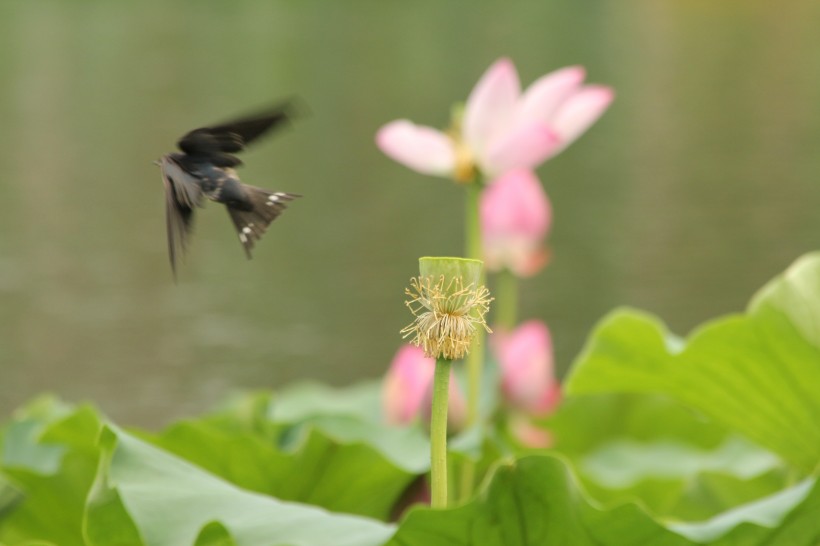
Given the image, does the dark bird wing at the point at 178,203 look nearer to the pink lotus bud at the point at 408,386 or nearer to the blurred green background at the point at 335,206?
the pink lotus bud at the point at 408,386

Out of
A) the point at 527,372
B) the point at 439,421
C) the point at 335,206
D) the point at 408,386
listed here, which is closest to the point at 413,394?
the point at 408,386

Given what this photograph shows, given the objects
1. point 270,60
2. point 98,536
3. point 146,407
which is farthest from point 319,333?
point 270,60

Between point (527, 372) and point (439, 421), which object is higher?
point (439, 421)

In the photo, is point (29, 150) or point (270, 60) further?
point (270, 60)

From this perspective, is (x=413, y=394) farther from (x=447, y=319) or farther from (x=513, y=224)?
(x=447, y=319)

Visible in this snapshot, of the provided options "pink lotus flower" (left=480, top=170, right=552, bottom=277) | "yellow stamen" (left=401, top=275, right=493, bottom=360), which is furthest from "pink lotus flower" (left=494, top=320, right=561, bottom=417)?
"yellow stamen" (left=401, top=275, right=493, bottom=360)

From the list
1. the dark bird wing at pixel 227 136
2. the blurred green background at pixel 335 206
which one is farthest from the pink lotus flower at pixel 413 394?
the blurred green background at pixel 335 206

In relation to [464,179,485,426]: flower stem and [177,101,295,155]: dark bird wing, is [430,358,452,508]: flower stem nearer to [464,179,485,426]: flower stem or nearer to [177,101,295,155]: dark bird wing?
[177,101,295,155]: dark bird wing

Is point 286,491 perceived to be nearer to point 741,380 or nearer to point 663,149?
point 741,380
